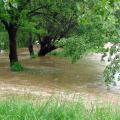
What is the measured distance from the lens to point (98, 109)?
7664 millimetres

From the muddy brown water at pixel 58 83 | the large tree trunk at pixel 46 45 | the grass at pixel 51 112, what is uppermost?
the grass at pixel 51 112

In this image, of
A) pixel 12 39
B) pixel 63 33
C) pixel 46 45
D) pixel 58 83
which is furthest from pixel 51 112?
pixel 46 45

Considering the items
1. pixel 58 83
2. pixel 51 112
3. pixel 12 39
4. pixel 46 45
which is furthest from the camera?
pixel 46 45

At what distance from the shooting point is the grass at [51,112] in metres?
7.05

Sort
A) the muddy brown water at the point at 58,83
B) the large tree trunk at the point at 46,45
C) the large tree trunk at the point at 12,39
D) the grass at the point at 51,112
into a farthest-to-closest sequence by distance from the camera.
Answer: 1. the large tree trunk at the point at 46,45
2. the large tree trunk at the point at 12,39
3. the muddy brown water at the point at 58,83
4. the grass at the point at 51,112

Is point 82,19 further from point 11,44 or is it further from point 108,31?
point 11,44

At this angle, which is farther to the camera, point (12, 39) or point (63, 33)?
point (63, 33)

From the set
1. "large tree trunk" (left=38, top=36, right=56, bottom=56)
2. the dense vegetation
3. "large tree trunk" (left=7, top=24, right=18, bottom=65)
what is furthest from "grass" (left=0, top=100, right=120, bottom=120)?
"large tree trunk" (left=38, top=36, right=56, bottom=56)

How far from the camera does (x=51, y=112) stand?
7262 mm

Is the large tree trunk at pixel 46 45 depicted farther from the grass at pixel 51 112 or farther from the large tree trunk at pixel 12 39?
the grass at pixel 51 112

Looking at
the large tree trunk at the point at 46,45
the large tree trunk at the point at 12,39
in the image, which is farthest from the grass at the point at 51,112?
the large tree trunk at the point at 46,45

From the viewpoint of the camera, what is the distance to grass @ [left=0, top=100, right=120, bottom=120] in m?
7.05

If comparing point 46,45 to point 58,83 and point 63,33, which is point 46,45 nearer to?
point 63,33

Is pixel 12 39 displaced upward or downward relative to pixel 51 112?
upward
